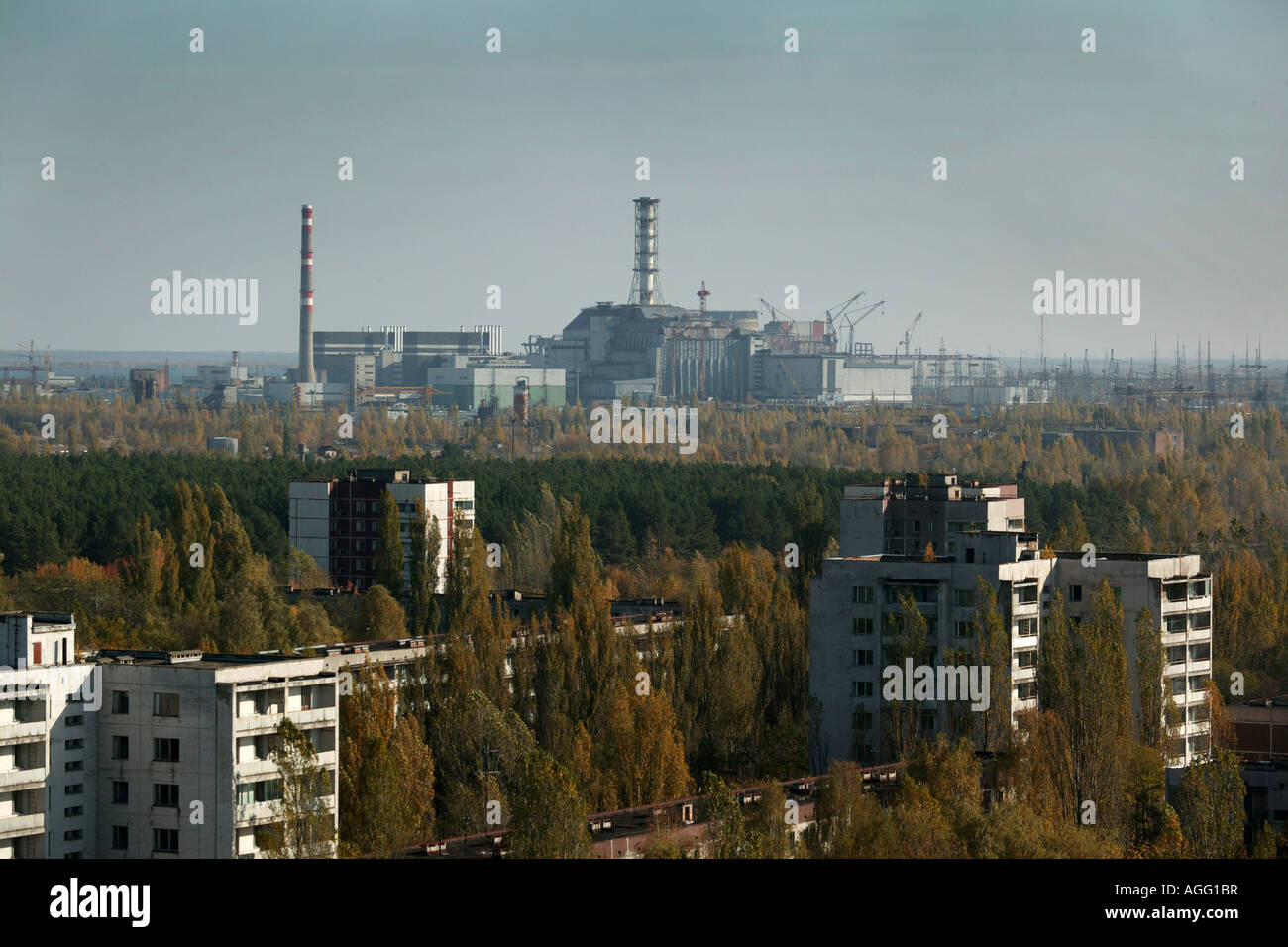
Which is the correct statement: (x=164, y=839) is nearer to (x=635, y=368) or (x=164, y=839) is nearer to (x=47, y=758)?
(x=47, y=758)

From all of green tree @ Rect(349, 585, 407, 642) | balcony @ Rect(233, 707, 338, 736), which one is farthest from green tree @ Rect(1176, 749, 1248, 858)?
green tree @ Rect(349, 585, 407, 642)

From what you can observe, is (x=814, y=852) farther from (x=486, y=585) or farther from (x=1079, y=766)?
(x=486, y=585)

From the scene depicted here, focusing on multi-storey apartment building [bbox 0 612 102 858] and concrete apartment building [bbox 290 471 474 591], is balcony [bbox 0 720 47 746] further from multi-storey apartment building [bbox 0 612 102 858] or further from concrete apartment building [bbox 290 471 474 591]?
concrete apartment building [bbox 290 471 474 591]

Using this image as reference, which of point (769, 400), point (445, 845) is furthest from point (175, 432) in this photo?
point (445, 845)

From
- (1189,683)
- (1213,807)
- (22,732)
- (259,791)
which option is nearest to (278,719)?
(259,791)

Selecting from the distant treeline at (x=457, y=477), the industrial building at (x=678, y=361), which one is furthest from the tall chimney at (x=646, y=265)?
the distant treeline at (x=457, y=477)

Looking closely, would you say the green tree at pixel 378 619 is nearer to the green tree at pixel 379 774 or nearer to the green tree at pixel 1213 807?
the green tree at pixel 379 774
